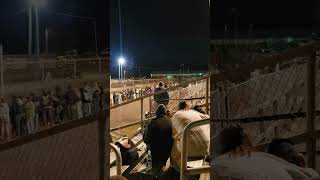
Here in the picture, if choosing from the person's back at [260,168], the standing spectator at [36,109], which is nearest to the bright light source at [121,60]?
the standing spectator at [36,109]

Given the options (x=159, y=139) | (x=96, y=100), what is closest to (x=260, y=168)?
(x=159, y=139)

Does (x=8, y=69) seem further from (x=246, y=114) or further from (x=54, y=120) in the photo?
(x=246, y=114)

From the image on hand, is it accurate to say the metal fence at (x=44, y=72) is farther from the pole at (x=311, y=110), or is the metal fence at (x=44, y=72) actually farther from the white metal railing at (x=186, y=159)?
the pole at (x=311, y=110)

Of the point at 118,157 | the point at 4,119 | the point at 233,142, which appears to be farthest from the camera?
the point at 118,157

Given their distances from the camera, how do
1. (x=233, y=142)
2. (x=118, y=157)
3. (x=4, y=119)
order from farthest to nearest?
(x=118, y=157) < (x=233, y=142) < (x=4, y=119)

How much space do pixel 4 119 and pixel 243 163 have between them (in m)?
0.61

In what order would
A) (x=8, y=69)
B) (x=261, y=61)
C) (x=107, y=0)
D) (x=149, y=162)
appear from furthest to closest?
(x=149, y=162) → (x=107, y=0) → (x=261, y=61) → (x=8, y=69)

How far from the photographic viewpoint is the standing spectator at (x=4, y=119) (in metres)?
1.03

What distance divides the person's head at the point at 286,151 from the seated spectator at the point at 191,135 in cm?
21

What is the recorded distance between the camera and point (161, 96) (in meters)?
1.31

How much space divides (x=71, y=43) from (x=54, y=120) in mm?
214

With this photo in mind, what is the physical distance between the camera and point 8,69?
98 centimetres

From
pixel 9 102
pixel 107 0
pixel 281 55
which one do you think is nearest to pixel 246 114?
pixel 281 55

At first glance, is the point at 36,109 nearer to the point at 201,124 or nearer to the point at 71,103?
the point at 71,103
